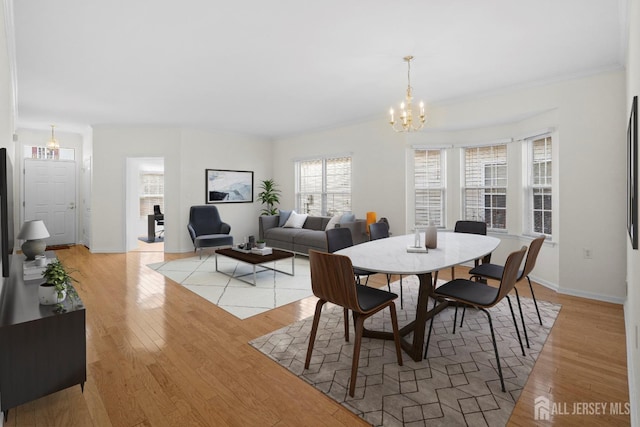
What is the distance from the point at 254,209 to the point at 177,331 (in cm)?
526

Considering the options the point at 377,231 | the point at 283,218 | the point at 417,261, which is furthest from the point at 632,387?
the point at 283,218

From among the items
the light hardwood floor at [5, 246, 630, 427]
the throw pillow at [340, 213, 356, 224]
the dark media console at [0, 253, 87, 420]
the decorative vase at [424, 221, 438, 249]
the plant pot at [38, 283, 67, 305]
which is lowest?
the light hardwood floor at [5, 246, 630, 427]

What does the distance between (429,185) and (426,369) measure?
3.95 metres

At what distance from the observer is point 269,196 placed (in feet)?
26.2

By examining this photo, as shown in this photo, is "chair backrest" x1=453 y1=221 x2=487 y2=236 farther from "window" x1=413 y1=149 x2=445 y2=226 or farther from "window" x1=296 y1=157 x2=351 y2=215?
"window" x1=296 y1=157 x2=351 y2=215

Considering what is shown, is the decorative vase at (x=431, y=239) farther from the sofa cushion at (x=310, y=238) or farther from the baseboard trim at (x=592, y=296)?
the sofa cushion at (x=310, y=238)

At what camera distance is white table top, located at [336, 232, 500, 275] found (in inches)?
87.4

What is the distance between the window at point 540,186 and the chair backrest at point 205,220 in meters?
5.77

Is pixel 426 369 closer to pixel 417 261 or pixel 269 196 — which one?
pixel 417 261

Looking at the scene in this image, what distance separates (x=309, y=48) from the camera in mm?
3193

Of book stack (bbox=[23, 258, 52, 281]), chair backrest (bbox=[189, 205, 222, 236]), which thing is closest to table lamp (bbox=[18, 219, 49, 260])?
book stack (bbox=[23, 258, 52, 281])

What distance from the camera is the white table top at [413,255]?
2219mm

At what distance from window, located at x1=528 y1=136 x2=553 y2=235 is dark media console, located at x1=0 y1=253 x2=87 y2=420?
5.26 meters

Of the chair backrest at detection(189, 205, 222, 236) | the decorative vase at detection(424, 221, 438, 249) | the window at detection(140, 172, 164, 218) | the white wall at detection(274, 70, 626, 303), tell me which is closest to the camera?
the decorative vase at detection(424, 221, 438, 249)
